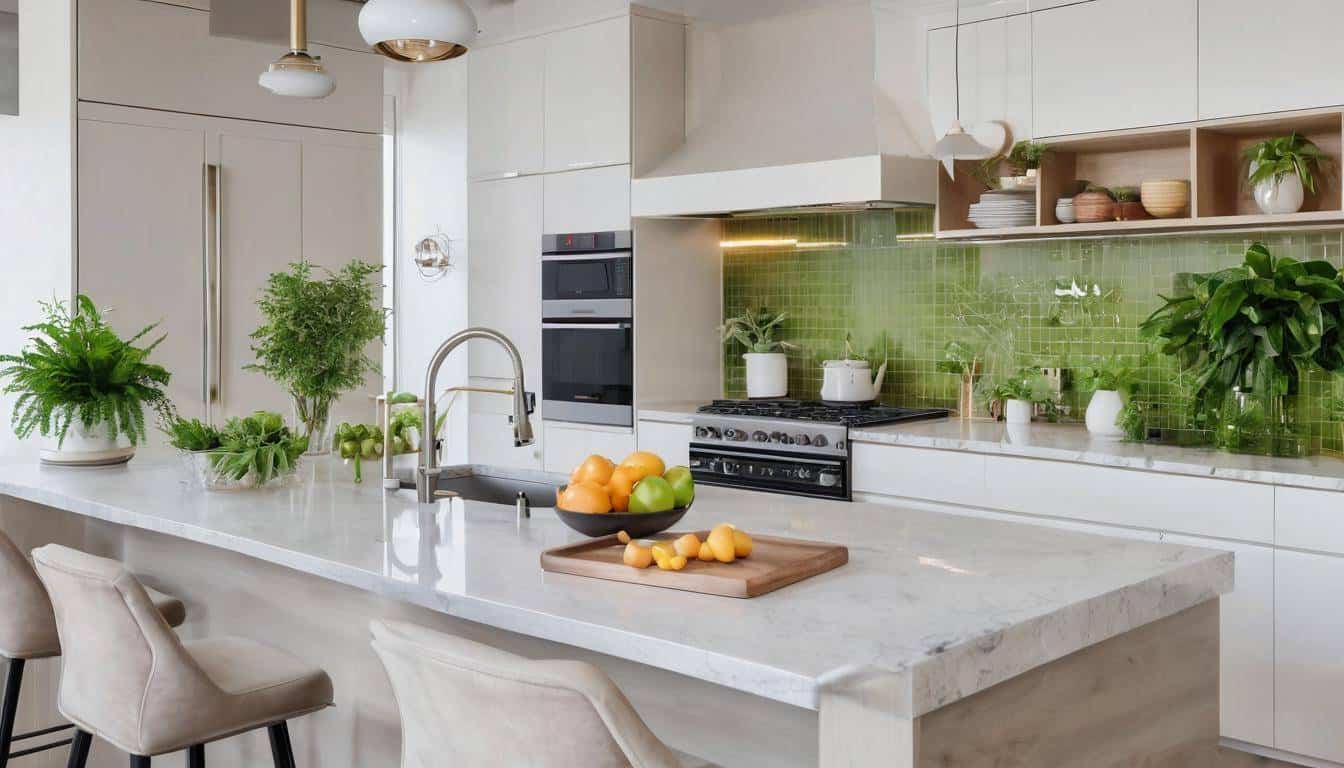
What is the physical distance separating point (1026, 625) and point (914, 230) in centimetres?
354

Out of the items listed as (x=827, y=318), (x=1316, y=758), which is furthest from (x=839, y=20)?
(x=1316, y=758)

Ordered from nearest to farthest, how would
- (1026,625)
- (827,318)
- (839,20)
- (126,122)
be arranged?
(1026,625)
(126,122)
(839,20)
(827,318)

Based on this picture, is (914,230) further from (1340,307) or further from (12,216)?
(12,216)

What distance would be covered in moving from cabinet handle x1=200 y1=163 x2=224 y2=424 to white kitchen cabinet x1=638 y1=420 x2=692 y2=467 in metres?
1.78

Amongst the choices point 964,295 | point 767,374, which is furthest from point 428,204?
point 964,295

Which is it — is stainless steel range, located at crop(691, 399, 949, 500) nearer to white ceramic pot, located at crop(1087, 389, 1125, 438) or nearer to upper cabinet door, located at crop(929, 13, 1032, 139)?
white ceramic pot, located at crop(1087, 389, 1125, 438)

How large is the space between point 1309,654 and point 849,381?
2.07m

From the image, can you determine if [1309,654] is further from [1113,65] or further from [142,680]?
[142,680]

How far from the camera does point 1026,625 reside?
1.62 metres

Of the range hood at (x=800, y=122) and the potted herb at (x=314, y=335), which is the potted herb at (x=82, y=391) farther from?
the range hood at (x=800, y=122)

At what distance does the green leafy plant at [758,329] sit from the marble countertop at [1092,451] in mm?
964

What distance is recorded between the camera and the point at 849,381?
4949mm

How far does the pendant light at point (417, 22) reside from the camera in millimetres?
2502

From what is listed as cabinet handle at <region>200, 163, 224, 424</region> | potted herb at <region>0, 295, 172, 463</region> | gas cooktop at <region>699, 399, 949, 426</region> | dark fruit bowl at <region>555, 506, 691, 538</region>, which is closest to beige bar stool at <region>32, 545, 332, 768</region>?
dark fruit bowl at <region>555, 506, 691, 538</region>
